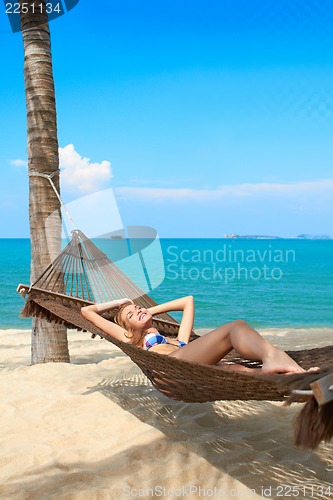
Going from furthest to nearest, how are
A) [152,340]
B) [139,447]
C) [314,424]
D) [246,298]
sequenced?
[246,298], [152,340], [139,447], [314,424]

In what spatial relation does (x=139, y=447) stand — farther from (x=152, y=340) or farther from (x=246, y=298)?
(x=246, y=298)

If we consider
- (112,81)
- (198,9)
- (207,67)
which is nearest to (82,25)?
(112,81)

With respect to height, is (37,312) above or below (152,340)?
above

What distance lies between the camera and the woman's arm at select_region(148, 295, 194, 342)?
2.49 meters

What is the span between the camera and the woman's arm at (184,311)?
249 centimetres

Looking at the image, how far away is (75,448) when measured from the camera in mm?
2088

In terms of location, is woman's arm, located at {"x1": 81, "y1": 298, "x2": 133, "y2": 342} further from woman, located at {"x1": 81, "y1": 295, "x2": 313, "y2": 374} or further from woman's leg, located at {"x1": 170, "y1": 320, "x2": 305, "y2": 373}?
woman's leg, located at {"x1": 170, "y1": 320, "x2": 305, "y2": 373}

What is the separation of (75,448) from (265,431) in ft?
2.64

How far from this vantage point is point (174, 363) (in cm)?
176

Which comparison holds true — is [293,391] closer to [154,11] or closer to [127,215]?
[154,11]

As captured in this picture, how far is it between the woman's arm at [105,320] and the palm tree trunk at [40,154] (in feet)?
3.09

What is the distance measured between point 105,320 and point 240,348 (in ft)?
2.61

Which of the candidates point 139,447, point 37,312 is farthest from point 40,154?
point 139,447

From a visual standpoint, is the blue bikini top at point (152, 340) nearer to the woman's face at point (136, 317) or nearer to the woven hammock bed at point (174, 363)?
the woman's face at point (136, 317)
